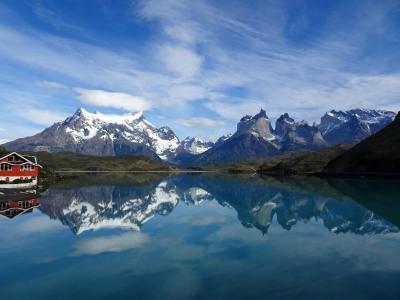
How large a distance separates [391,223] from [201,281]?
3757 centimetres

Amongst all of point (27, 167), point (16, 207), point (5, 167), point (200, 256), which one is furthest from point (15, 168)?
→ point (200, 256)

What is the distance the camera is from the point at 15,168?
4456 inches

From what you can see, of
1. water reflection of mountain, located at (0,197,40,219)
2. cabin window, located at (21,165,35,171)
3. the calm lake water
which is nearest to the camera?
the calm lake water

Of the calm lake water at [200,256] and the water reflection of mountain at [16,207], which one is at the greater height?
the water reflection of mountain at [16,207]

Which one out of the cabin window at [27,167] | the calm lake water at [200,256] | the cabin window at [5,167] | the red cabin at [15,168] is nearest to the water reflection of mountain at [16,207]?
the calm lake water at [200,256]

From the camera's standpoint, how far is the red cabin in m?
111

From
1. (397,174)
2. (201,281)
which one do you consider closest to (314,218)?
(201,281)

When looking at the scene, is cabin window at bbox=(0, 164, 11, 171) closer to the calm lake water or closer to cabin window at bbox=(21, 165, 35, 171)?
cabin window at bbox=(21, 165, 35, 171)

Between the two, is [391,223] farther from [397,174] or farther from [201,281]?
[397,174]

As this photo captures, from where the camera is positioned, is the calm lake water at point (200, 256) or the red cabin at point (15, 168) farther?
the red cabin at point (15, 168)

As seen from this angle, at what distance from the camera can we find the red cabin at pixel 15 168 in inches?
4360

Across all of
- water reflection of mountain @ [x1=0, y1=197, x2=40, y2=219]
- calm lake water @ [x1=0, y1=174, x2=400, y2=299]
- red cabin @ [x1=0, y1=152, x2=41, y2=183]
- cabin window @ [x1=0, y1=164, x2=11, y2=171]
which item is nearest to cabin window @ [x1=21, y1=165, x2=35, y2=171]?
red cabin @ [x1=0, y1=152, x2=41, y2=183]

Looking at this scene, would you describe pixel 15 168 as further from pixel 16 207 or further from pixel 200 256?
→ pixel 200 256

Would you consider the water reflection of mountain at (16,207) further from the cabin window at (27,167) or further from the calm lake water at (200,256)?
the cabin window at (27,167)
